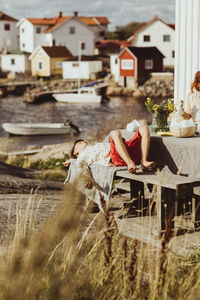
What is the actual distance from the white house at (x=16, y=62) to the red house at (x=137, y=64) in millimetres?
11617

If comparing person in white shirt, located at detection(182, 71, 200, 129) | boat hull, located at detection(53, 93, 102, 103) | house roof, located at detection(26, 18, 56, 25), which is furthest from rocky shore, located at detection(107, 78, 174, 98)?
person in white shirt, located at detection(182, 71, 200, 129)

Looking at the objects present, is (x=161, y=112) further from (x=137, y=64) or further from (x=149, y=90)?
(x=137, y=64)

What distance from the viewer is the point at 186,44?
7.30 m

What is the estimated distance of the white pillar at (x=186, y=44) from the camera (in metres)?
7.13

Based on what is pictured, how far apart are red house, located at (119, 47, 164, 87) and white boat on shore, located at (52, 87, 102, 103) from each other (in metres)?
5.23

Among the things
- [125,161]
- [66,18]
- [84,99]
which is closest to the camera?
[125,161]

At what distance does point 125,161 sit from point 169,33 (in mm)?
53167

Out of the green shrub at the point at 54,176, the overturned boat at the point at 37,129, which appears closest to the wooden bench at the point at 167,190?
the green shrub at the point at 54,176

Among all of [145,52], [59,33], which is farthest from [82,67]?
[59,33]

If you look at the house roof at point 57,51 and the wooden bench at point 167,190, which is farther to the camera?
the house roof at point 57,51

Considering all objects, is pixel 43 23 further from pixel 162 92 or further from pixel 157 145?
pixel 157 145

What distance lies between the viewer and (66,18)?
5966 cm

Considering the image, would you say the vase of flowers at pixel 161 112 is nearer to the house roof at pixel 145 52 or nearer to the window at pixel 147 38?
the house roof at pixel 145 52

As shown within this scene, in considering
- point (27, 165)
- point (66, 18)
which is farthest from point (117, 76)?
point (27, 165)
